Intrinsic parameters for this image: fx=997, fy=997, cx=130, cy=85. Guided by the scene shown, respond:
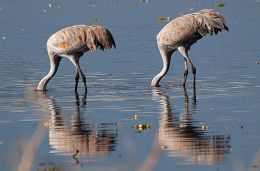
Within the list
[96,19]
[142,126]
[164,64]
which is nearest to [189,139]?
[142,126]

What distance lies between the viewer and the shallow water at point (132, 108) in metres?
12.8

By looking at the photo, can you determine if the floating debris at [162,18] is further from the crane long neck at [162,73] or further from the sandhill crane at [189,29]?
the sandhill crane at [189,29]

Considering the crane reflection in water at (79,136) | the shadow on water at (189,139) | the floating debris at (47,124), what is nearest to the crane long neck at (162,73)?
the crane reflection in water at (79,136)

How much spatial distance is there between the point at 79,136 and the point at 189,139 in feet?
5.42

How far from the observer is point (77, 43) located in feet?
68.6

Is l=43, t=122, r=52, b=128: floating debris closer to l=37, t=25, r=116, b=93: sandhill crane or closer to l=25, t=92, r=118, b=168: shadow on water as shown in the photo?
l=25, t=92, r=118, b=168: shadow on water

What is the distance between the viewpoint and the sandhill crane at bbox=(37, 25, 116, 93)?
67.8 feet

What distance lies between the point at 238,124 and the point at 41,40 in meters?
16.8

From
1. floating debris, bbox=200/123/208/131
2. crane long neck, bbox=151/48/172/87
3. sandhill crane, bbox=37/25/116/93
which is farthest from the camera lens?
crane long neck, bbox=151/48/172/87

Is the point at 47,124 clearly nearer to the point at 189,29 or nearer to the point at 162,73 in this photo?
the point at 162,73

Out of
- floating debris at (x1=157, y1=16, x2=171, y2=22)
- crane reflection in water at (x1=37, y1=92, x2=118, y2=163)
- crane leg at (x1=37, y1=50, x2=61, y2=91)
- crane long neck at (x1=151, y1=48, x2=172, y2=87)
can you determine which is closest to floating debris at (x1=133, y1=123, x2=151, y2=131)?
crane reflection in water at (x1=37, y1=92, x2=118, y2=163)

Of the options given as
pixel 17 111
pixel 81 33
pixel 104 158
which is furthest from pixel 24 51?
pixel 104 158

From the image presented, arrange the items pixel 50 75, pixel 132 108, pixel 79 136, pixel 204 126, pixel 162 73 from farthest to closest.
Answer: pixel 162 73 < pixel 50 75 < pixel 132 108 < pixel 204 126 < pixel 79 136

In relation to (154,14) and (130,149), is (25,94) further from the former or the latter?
(154,14)
